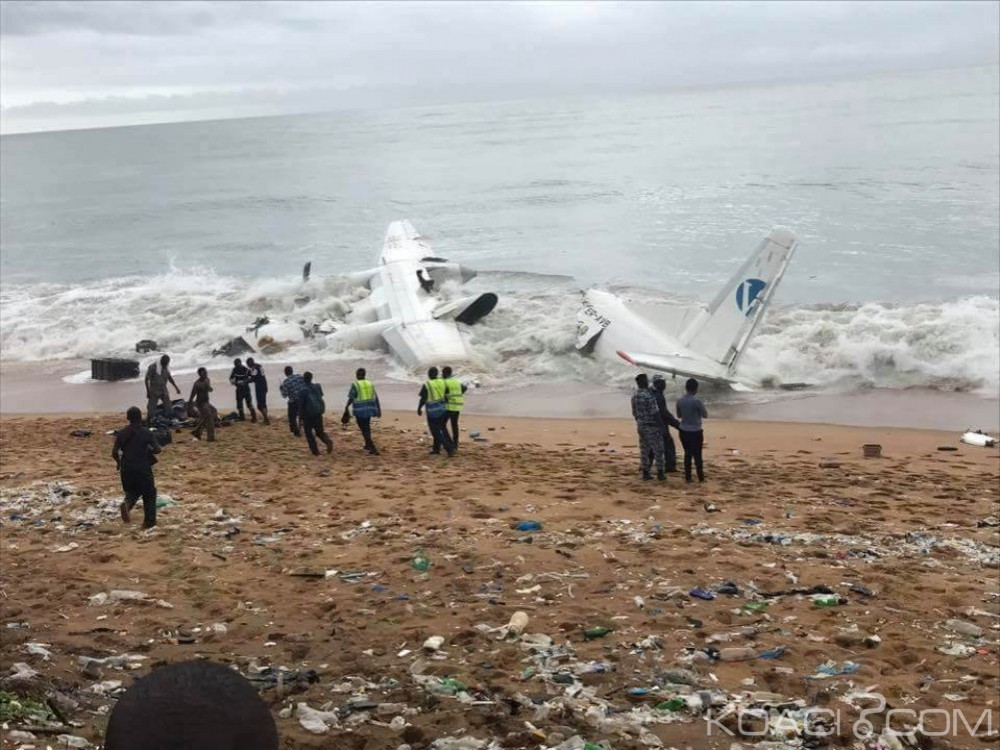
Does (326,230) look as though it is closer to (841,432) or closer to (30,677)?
(841,432)

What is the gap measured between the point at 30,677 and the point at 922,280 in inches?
1293

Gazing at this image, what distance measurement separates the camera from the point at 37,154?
178500 mm

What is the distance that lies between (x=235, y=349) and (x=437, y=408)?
1459cm

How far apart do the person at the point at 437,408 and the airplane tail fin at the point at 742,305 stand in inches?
263

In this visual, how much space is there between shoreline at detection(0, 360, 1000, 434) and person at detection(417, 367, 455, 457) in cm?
470

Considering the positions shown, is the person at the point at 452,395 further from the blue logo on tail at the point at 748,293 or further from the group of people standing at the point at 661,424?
the blue logo on tail at the point at 748,293

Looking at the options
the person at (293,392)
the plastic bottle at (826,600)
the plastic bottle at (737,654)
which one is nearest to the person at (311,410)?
the person at (293,392)

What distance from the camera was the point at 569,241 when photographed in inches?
1957

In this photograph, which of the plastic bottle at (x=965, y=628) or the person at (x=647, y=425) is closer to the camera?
the plastic bottle at (x=965, y=628)

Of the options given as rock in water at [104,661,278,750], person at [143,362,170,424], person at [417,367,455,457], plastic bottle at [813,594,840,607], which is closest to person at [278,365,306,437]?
person at [417,367,455,457]

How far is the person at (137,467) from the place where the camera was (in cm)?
1149

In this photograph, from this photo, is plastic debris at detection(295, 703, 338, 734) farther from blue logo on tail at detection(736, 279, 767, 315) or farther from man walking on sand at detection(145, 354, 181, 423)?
blue logo on tail at detection(736, 279, 767, 315)

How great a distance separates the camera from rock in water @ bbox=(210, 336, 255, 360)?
28766 mm

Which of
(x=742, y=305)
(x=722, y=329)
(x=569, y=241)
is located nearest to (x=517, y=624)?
(x=742, y=305)
